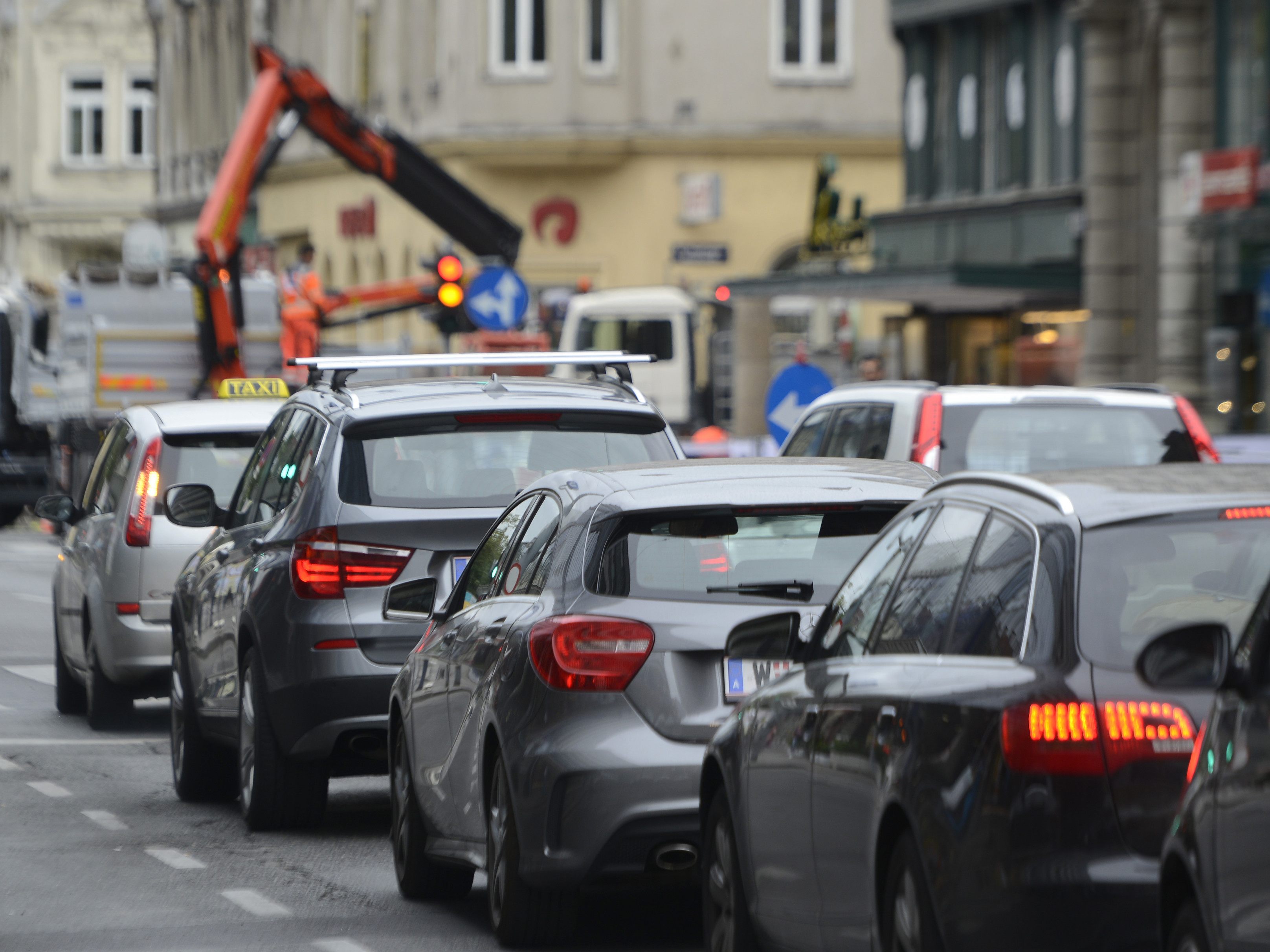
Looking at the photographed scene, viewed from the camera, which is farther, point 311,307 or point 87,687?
point 311,307

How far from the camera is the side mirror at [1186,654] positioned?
4.48 metres

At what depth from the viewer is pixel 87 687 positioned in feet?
47.7

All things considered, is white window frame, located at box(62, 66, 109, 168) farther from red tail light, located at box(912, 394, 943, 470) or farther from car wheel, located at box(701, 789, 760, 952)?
car wheel, located at box(701, 789, 760, 952)

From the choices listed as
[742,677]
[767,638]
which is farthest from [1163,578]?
[742,677]

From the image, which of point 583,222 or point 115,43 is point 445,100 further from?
point 115,43

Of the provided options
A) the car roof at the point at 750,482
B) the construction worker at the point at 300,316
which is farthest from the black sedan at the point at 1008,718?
the construction worker at the point at 300,316

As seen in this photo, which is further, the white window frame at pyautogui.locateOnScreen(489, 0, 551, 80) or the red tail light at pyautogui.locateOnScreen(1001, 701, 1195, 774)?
the white window frame at pyautogui.locateOnScreen(489, 0, 551, 80)

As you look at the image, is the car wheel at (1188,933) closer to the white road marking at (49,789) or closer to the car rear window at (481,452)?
the car rear window at (481,452)

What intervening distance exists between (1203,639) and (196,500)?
7.76 m

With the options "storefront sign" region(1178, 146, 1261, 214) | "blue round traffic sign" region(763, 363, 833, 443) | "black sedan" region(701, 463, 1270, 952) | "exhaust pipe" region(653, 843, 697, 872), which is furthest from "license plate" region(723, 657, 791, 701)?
"storefront sign" region(1178, 146, 1261, 214)

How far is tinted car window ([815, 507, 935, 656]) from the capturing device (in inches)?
238

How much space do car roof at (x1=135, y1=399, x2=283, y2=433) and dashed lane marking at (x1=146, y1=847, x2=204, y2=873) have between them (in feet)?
13.1

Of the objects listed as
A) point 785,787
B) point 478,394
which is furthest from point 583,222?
point 785,787

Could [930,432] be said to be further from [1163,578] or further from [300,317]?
[300,317]
